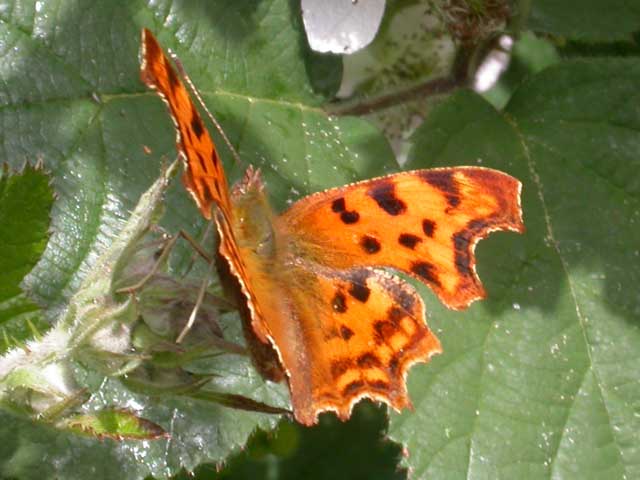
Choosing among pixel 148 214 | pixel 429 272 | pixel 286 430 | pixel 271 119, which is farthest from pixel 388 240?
pixel 286 430

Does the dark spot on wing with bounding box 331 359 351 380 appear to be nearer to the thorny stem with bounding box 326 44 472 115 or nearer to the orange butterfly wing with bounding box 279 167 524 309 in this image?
the orange butterfly wing with bounding box 279 167 524 309

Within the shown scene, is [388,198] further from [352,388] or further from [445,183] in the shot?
[352,388]

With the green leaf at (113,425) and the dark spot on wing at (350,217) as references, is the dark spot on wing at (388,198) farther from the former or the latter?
the green leaf at (113,425)

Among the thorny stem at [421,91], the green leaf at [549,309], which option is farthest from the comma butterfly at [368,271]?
the thorny stem at [421,91]

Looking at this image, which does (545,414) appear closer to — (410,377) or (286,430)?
(410,377)

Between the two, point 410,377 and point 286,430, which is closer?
point 410,377

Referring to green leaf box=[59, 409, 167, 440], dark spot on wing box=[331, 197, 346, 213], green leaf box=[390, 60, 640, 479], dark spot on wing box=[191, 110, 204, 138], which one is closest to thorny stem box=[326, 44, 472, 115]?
green leaf box=[390, 60, 640, 479]

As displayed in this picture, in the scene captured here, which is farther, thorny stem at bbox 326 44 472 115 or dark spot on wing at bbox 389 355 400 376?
thorny stem at bbox 326 44 472 115
